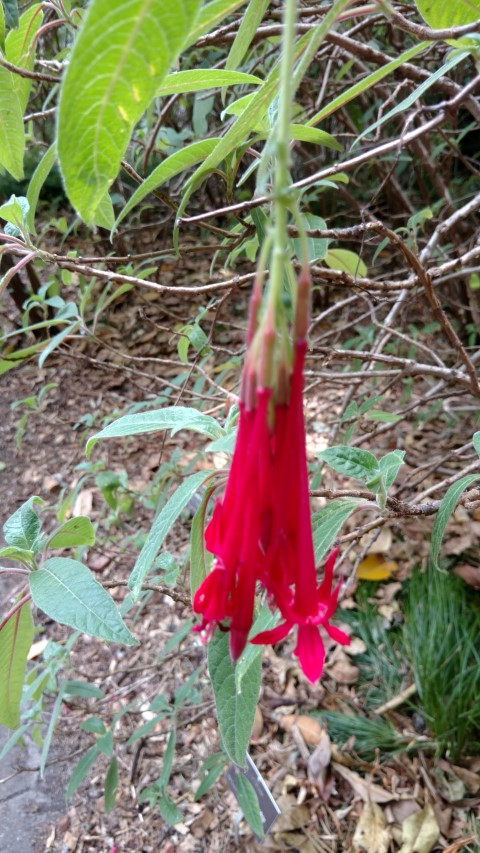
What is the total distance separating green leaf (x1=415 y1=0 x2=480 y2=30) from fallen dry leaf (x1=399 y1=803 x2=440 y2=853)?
123 centimetres

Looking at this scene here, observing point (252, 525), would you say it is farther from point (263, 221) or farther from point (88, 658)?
point (88, 658)

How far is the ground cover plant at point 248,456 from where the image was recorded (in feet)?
1.08

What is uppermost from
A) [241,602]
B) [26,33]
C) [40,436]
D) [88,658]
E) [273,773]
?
[26,33]

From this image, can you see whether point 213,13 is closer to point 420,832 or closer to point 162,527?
point 162,527

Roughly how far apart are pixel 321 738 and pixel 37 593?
97 centimetres

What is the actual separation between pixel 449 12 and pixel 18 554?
0.61 m

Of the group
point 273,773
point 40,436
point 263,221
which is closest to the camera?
point 263,221

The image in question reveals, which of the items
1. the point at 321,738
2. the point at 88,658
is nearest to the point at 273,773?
the point at 321,738

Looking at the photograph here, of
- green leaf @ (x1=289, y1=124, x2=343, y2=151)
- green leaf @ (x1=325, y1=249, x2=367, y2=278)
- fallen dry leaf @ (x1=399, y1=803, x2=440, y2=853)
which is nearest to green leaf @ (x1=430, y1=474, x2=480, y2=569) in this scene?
green leaf @ (x1=289, y1=124, x2=343, y2=151)

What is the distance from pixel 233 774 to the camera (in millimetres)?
1050

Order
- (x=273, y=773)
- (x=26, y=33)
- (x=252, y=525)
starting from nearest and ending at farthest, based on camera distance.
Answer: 1. (x=252, y=525)
2. (x=26, y=33)
3. (x=273, y=773)

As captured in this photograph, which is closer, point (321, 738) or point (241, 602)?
point (241, 602)

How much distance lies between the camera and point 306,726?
1359 mm

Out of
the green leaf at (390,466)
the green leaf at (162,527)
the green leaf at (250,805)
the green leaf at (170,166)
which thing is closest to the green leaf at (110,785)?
the green leaf at (250,805)
